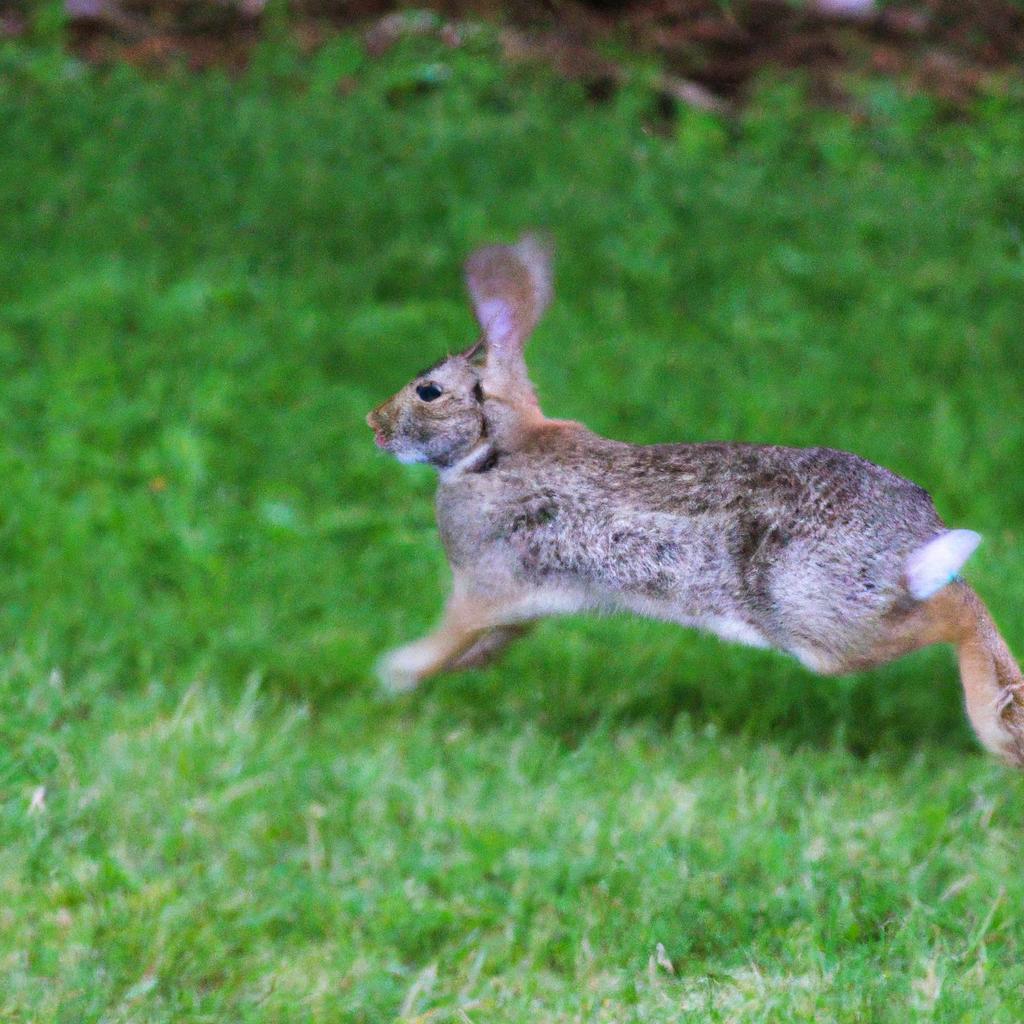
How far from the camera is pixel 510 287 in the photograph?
1772mm

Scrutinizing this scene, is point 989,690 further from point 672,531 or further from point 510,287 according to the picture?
point 510,287

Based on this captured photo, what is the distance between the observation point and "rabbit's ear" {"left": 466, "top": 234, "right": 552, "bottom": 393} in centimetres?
175

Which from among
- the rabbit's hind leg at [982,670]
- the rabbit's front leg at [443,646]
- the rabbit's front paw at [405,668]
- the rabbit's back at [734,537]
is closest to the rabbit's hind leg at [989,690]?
the rabbit's hind leg at [982,670]

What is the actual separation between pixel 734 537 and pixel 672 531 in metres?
0.07

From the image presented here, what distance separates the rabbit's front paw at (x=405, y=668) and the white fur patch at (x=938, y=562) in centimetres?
62

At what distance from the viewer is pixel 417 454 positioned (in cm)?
192

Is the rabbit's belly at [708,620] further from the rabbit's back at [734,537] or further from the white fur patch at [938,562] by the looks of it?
the white fur patch at [938,562]

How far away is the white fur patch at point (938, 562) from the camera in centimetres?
165

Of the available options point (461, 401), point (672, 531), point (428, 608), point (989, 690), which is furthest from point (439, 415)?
point (428, 608)

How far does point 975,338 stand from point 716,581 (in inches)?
189

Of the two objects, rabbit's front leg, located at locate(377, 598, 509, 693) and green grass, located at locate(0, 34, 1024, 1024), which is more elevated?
rabbit's front leg, located at locate(377, 598, 509, 693)

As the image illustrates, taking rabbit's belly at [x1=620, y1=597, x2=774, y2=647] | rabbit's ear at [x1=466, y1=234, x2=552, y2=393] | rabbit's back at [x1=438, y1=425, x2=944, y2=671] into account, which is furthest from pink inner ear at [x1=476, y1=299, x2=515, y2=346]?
rabbit's belly at [x1=620, y1=597, x2=774, y2=647]

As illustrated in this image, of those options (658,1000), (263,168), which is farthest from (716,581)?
(263,168)

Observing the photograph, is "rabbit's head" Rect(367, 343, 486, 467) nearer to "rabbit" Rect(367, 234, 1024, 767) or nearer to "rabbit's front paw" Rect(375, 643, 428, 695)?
"rabbit" Rect(367, 234, 1024, 767)
